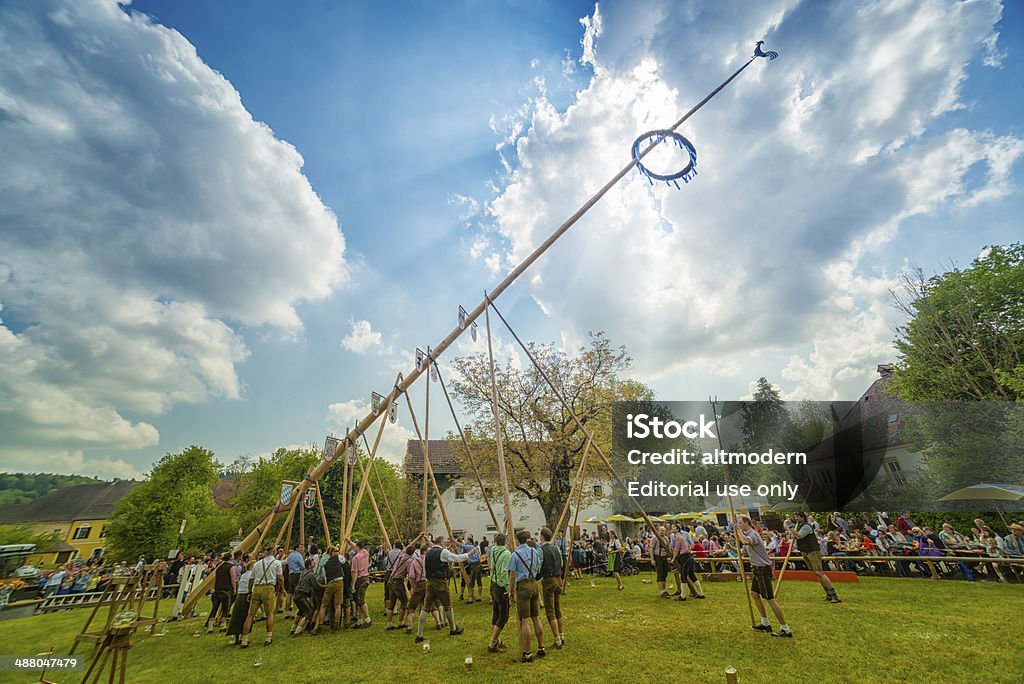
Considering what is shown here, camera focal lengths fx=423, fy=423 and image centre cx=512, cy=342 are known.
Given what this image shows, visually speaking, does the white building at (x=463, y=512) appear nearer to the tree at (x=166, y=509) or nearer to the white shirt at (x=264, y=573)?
the tree at (x=166, y=509)

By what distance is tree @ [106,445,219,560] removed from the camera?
92.7 feet

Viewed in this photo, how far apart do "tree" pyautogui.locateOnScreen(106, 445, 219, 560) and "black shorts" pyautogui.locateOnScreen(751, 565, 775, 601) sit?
35716 millimetres

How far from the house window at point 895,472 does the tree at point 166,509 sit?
169 feet

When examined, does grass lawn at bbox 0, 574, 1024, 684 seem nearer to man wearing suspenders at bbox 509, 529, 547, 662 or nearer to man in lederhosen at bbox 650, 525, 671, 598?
man wearing suspenders at bbox 509, 529, 547, 662

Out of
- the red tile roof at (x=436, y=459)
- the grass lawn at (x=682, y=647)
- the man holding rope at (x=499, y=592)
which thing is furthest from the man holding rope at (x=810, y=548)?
the red tile roof at (x=436, y=459)

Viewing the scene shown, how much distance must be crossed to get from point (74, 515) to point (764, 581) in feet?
242

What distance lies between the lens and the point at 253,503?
37.2m

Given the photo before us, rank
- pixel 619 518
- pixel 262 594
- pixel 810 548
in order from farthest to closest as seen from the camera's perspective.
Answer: pixel 619 518 → pixel 810 548 → pixel 262 594

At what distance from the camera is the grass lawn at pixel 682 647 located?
6621 millimetres

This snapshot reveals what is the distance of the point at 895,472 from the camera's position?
1320 inches

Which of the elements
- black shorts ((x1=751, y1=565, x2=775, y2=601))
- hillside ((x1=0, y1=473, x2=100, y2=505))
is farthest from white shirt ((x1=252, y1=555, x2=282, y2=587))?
hillside ((x1=0, y1=473, x2=100, y2=505))

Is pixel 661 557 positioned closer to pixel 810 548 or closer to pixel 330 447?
pixel 810 548

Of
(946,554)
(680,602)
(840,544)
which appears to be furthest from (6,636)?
(946,554)

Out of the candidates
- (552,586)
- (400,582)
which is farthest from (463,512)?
(552,586)
